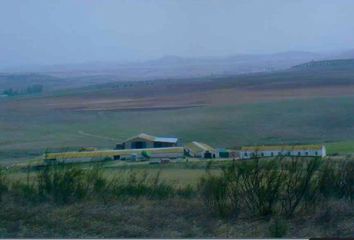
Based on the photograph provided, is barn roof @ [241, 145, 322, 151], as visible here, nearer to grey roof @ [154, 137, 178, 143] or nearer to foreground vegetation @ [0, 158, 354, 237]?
foreground vegetation @ [0, 158, 354, 237]

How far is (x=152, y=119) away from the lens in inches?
263

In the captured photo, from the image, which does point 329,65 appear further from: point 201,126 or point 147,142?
point 147,142

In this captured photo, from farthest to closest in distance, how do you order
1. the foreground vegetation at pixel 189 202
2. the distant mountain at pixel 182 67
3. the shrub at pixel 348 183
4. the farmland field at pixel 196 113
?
the distant mountain at pixel 182 67 → the shrub at pixel 348 183 → the farmland field at pixel 196 113 → the foreground vegetation at pixel 189 202

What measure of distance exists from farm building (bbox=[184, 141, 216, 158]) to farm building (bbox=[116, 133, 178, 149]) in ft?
0.45

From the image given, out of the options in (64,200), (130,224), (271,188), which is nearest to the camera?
(130,224)

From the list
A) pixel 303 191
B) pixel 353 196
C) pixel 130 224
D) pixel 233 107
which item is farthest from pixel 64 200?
pixel 353 196

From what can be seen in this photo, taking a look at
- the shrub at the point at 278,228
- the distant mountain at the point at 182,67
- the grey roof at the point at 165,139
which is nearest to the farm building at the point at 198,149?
the grey roof at the point at 165,139

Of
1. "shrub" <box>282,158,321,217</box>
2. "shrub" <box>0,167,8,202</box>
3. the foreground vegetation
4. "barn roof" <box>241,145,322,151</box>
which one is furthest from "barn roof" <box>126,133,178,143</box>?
"shrub" <box>0,167,8,202</box>

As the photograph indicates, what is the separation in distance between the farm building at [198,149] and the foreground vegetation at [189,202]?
13 centimetres

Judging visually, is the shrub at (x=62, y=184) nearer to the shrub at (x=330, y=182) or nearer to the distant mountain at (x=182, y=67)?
the distant mountain at (x=182, y=67)

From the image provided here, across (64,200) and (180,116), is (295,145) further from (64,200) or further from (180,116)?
(64,200)

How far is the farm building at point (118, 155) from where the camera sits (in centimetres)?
638

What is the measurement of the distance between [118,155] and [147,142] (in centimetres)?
32

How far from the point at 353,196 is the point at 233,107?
1519 mm
